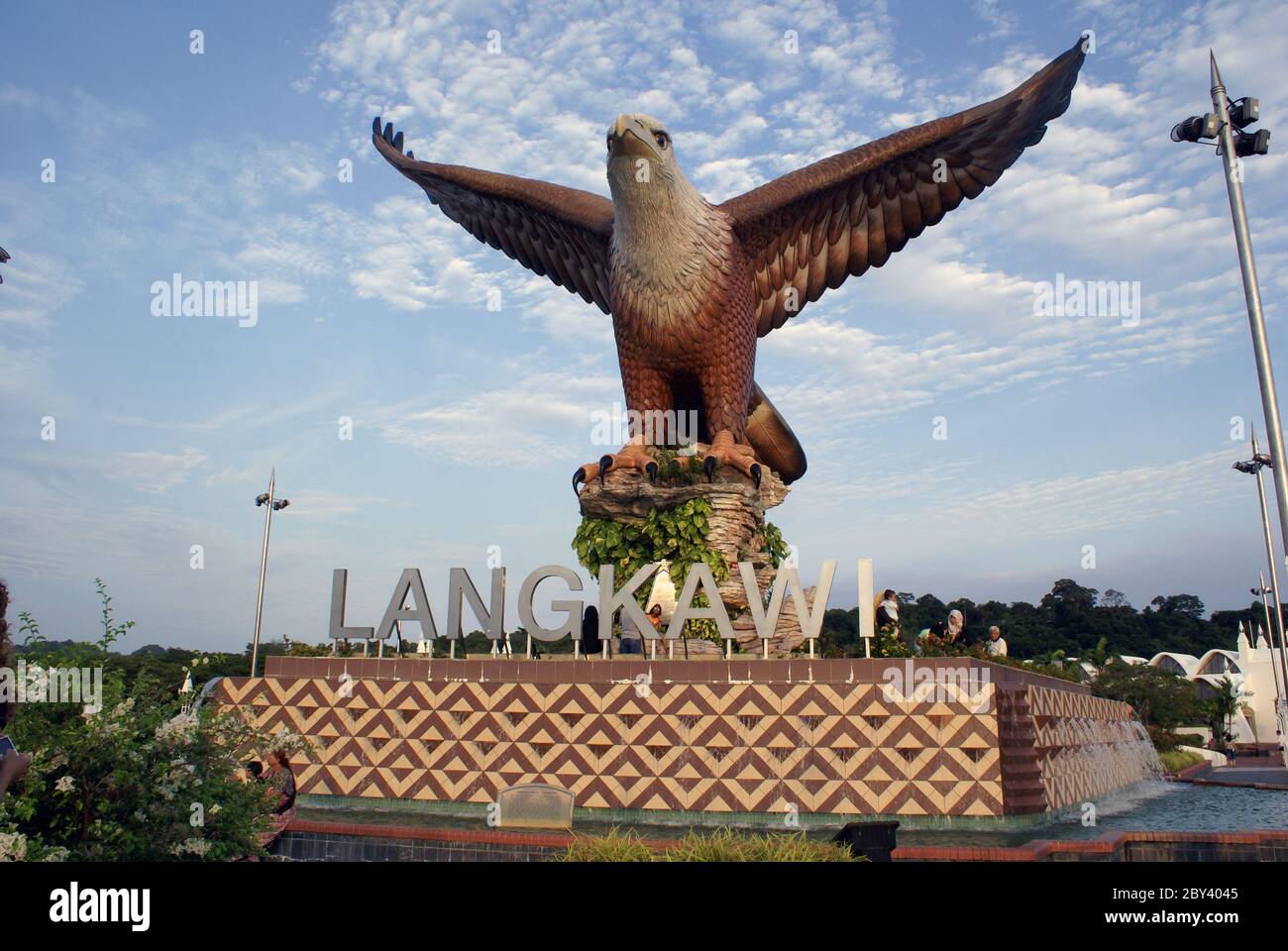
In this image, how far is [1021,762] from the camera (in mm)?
9320

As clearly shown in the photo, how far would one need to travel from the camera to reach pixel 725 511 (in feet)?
42.6

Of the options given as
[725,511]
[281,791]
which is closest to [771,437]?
[725,511]

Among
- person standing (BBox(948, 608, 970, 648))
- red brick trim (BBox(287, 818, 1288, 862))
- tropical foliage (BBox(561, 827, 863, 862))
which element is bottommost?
red brick trim (BBox(287, 818, 1288, 862))

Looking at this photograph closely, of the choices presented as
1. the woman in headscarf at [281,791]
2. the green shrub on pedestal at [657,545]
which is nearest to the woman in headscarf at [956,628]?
the green shrub on pedestal at [657,545]

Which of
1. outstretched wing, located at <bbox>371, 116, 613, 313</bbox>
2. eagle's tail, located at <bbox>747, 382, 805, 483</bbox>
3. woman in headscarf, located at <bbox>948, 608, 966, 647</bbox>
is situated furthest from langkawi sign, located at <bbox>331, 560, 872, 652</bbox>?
outstretched wing, located at <bbox>371, 116, 613, 313</bbox>

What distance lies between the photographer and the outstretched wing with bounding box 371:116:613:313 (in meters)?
14.5

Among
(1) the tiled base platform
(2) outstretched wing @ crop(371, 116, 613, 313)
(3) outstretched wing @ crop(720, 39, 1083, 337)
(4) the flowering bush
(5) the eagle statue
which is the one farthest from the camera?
(2) outstretched wing @ crop(371, 116, 613, 313)

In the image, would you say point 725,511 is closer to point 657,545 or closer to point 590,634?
point 657,545

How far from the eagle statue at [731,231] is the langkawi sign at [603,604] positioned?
7.92 ft

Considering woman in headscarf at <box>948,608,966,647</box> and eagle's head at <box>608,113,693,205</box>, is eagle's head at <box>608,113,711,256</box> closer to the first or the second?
eagle's head at <box>608,113,693,205</box>

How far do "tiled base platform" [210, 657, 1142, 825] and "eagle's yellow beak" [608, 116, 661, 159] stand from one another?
6585 mm
